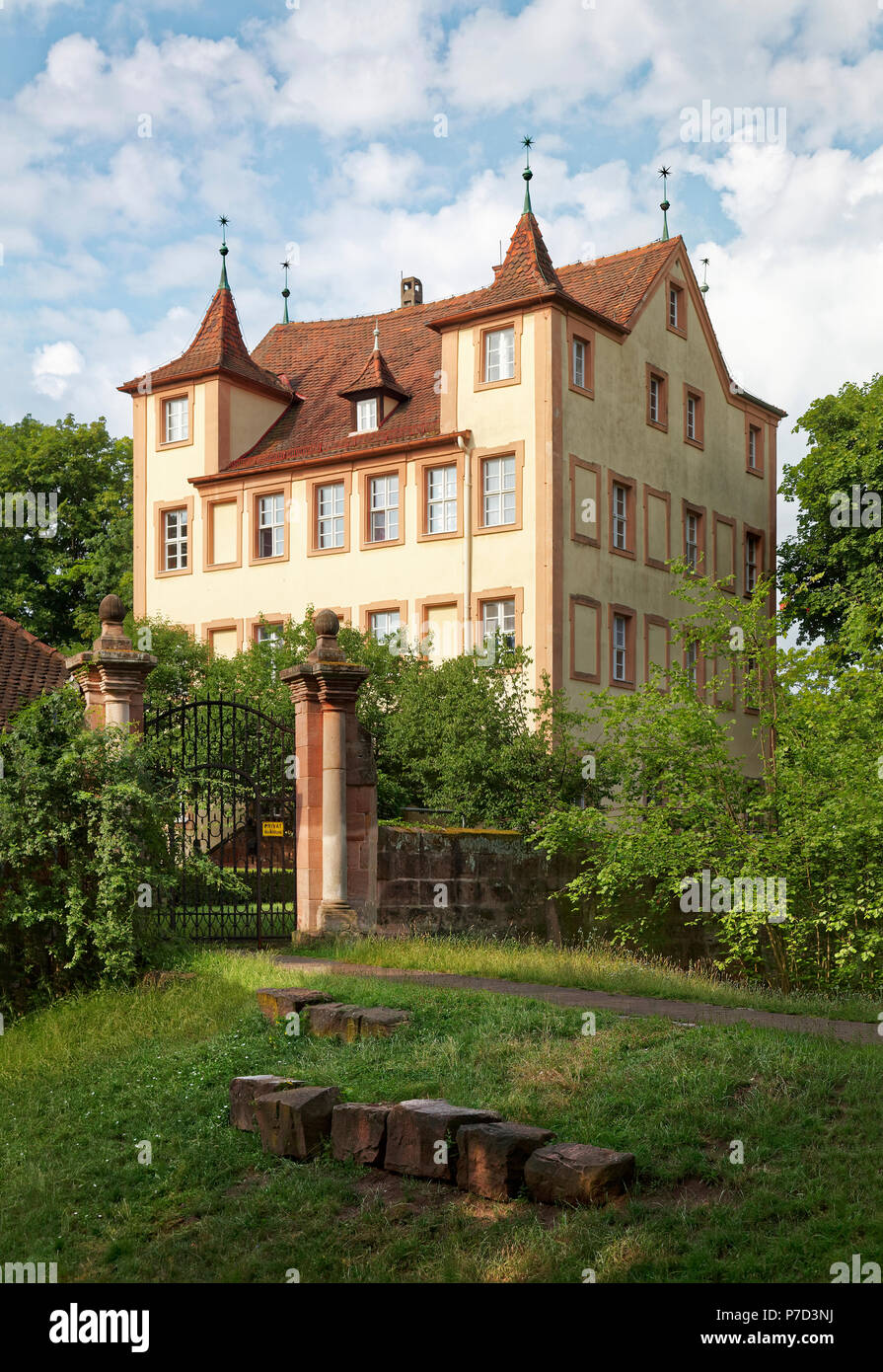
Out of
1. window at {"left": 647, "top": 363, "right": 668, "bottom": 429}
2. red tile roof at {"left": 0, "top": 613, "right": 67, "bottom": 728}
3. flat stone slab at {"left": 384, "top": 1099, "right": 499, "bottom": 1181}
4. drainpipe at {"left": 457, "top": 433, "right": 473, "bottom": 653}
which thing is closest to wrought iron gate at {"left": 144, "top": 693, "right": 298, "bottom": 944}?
flat stone slab at {"left": 384, "top": 1099, "right": 499, "bottom": 1181}

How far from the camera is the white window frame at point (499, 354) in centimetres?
3250

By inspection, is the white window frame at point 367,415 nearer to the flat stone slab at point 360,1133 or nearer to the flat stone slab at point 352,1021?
the flat stone slab at point 352,1021

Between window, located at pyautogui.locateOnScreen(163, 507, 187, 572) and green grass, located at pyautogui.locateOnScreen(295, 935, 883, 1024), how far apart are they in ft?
75.3

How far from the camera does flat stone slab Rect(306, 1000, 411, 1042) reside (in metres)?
10.1

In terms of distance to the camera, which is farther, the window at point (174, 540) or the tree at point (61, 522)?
the tree at point (61, 522)

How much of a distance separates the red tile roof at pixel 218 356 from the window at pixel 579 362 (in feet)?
30.7

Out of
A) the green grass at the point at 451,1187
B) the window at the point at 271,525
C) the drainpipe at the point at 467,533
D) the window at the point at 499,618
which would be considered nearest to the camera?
the green grass at the point at 451,1187

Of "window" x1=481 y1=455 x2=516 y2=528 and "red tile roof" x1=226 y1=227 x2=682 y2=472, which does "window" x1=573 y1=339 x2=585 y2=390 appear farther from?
"window" x1=481 y1=455 x2=516 y2=528

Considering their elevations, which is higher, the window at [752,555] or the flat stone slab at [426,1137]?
the window at [752,555]

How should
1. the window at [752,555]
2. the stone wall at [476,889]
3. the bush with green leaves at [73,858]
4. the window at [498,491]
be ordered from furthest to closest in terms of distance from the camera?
the window at [752,555], the window at [498,491], the stone wall at [476,889], the bush with green leaves at [73,858]

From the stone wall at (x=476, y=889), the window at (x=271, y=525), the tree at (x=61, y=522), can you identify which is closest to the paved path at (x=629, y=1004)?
the stone wall at (x=476, y=889)

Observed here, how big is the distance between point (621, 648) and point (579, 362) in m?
6.45
